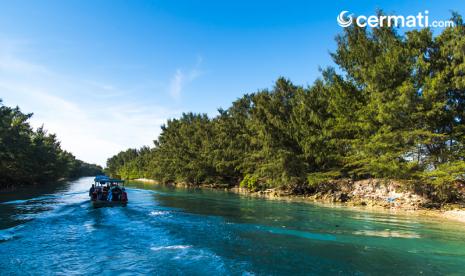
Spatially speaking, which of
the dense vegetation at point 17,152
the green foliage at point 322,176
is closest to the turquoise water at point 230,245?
the green foliage at point 322,176

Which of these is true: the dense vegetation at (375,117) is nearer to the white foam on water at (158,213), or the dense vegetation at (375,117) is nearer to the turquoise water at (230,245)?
the turquoise water at (230,245)

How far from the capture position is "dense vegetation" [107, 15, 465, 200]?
29484mm

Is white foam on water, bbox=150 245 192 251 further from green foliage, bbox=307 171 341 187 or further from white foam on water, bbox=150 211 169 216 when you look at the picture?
green foliage, bbox=307 171 341 187

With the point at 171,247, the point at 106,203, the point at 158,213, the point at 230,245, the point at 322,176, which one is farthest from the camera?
the point at 322,176

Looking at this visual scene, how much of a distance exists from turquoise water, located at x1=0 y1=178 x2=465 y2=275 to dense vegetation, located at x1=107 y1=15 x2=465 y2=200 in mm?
7480

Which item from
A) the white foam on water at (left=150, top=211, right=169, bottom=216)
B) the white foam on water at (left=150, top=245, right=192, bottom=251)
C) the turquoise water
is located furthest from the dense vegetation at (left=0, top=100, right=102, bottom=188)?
the white foam on water at (left=150, top=245, right=192, bottom=251)

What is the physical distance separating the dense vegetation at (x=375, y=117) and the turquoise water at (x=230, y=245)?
748cm

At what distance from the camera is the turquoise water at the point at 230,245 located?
12828 millimetres

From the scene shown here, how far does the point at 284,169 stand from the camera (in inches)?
1822

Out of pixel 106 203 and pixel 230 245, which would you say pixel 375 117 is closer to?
pixel 230 245

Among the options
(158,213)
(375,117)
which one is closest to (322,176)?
(375,117)

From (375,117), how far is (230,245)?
23.9 m

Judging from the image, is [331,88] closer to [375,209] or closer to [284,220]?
[375,209]

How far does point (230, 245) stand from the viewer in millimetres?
16734
